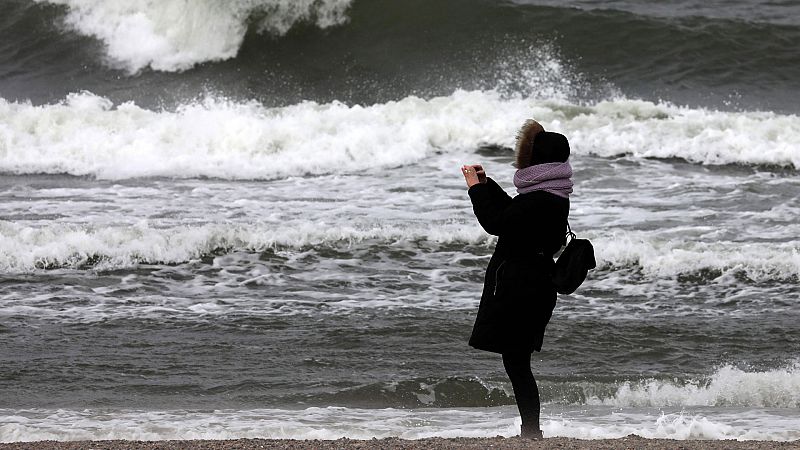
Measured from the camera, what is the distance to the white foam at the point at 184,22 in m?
18.8

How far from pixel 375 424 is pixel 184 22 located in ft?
48.4

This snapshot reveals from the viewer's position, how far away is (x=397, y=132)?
14.2m

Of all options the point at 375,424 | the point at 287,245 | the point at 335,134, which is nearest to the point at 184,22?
the point at 335,134

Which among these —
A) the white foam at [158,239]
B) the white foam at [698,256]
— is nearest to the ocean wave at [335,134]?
the white foam at [158,239]

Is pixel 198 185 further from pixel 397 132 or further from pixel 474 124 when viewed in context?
pixel 474 124

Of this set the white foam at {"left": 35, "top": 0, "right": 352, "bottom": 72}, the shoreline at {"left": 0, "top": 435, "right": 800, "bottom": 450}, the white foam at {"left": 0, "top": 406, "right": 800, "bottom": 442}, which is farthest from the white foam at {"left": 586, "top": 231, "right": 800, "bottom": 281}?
the white foam at {"left": 35, "top": 0, "right": 352, "bottom": 72}

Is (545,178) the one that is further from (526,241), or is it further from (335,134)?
(335,134)

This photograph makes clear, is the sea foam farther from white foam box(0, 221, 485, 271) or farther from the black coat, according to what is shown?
the black coat

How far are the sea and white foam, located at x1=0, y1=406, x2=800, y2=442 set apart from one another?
0.08 feet

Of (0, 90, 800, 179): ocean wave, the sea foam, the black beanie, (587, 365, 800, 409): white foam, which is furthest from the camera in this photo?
(0, 90, 800, 179): ocean wave

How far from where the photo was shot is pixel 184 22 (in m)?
19.3

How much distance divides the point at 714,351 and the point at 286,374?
284 cm

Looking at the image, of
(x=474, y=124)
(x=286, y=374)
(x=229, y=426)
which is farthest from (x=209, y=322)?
(x=474, y=124)

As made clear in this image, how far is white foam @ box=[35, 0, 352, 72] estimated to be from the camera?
18.8 m
